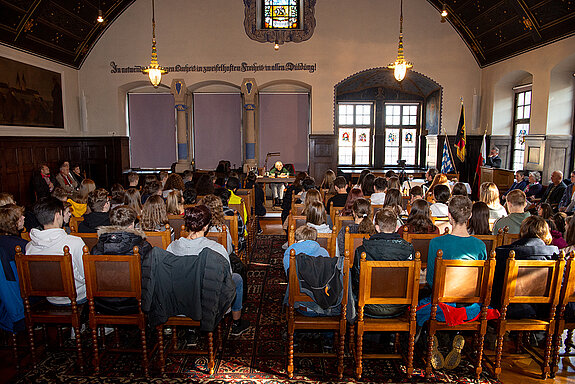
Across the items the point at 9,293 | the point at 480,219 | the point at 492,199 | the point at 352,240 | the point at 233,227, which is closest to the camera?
the point at 9,293

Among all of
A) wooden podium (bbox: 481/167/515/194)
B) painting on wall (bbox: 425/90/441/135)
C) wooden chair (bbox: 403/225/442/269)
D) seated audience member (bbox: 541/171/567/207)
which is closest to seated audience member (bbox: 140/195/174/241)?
wooden chair (bbox: 403/225/442/269)

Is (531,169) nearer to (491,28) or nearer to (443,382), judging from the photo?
(491,28)

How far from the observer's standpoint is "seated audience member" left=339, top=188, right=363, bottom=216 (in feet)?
16.3

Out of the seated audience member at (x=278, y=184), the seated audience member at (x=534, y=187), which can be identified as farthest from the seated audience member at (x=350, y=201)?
the seated audience member at (x=278, y=184)

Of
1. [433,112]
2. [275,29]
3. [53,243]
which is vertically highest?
[275,29]

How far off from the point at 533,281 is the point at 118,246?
3.16 meters

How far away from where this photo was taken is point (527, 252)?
3.15 meters

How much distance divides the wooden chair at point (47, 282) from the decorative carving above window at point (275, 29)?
10599 mm

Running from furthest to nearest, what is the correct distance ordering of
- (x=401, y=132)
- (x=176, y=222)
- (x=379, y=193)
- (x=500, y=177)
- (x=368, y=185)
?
(x=401, y=132) < (x=500, y=177) < (x=368, y=185) < (x=379, y=193) < (x=176, y=222)

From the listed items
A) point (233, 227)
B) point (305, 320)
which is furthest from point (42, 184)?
point (305, 320)

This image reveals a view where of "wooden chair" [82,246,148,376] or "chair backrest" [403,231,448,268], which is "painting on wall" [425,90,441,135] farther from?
"wooden chair" [82,246,148,376]

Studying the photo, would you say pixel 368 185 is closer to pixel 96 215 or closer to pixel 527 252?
pixel 527 252

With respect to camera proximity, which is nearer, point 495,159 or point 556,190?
point 556,190

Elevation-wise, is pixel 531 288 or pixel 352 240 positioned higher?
pixel 352 240
